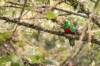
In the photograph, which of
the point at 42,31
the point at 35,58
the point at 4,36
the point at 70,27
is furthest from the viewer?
the point at 70,27

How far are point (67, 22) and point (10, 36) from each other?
726 mm

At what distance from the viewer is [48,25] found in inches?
97.9

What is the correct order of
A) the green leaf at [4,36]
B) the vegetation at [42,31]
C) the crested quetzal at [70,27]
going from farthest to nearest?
the crested quetzal at [70,27]
the green leaf at [4,36]
the vegetation at [42,31]

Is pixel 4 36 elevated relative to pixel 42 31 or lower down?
elevated

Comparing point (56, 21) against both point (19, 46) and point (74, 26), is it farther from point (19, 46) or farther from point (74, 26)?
point (19, 46)

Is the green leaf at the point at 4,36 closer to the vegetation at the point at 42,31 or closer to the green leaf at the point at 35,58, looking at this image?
the vegetation at the point at 42,31

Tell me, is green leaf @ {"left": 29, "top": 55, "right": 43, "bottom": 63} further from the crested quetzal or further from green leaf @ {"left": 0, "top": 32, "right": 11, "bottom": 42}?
the crested quetzal

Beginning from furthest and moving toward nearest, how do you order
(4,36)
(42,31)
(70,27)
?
(70,27), (42,31), (4,36)

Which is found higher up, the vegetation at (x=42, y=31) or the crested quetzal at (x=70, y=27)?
the vegetation at (x=42, y=31)

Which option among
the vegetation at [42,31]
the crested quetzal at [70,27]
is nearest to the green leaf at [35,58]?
the vegetation at [42,31]

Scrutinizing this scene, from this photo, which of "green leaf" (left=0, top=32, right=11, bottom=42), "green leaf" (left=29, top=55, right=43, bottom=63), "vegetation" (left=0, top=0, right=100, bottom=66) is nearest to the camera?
"vegetation" (left=0, top=0, right=100, bottom=66)

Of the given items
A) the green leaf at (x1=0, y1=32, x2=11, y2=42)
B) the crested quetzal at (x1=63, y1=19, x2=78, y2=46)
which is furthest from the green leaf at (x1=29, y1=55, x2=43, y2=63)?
the crested quetzal at (x1=63, y1=19, x2=78, y2=46)

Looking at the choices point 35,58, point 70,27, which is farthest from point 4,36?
point 70,27

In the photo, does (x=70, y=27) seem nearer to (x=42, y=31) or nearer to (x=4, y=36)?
(x=42, y=31)
